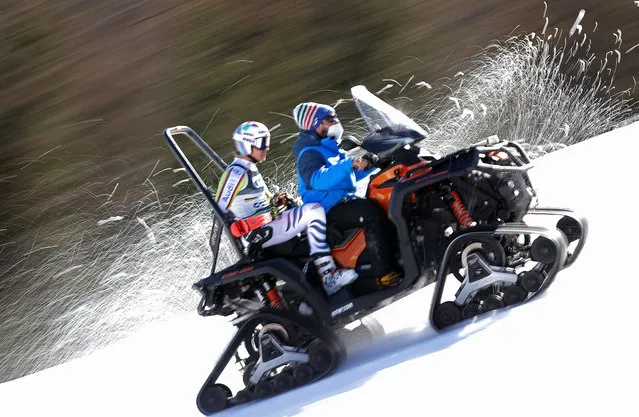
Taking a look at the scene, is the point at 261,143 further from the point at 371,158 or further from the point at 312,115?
the point at 371,158

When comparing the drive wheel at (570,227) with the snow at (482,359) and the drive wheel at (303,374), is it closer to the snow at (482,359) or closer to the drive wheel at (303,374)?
the snow at (482,359)

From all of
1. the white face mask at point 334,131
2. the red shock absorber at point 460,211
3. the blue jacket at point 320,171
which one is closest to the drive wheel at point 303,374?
the blue jacket at point 320,171

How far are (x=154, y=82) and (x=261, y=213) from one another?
1115cm

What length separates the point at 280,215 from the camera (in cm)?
690

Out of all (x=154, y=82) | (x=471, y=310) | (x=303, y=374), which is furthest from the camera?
(x=154, y=82)

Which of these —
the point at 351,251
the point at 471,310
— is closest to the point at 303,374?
the point at 351,251

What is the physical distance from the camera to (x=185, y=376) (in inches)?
324

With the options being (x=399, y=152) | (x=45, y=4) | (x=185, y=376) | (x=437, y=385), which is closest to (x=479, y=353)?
(x=437, y=385)

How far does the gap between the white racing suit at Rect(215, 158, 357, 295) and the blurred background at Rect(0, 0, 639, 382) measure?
793cm

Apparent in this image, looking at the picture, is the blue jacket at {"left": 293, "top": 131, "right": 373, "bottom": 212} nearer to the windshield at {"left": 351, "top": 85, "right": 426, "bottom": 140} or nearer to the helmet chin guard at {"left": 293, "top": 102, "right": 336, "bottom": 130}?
the helmet chin guard at {"left": 293, "top": 102, "right": 336, "bottom": 130}

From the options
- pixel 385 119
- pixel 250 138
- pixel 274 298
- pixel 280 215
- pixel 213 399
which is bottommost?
pixel 213 399

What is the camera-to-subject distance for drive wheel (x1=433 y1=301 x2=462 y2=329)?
255 inches

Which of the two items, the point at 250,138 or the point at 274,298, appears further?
the point at 274,298

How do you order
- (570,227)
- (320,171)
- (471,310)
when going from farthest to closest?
1. (570,227)
2. (320,171)
3. (471,310)
